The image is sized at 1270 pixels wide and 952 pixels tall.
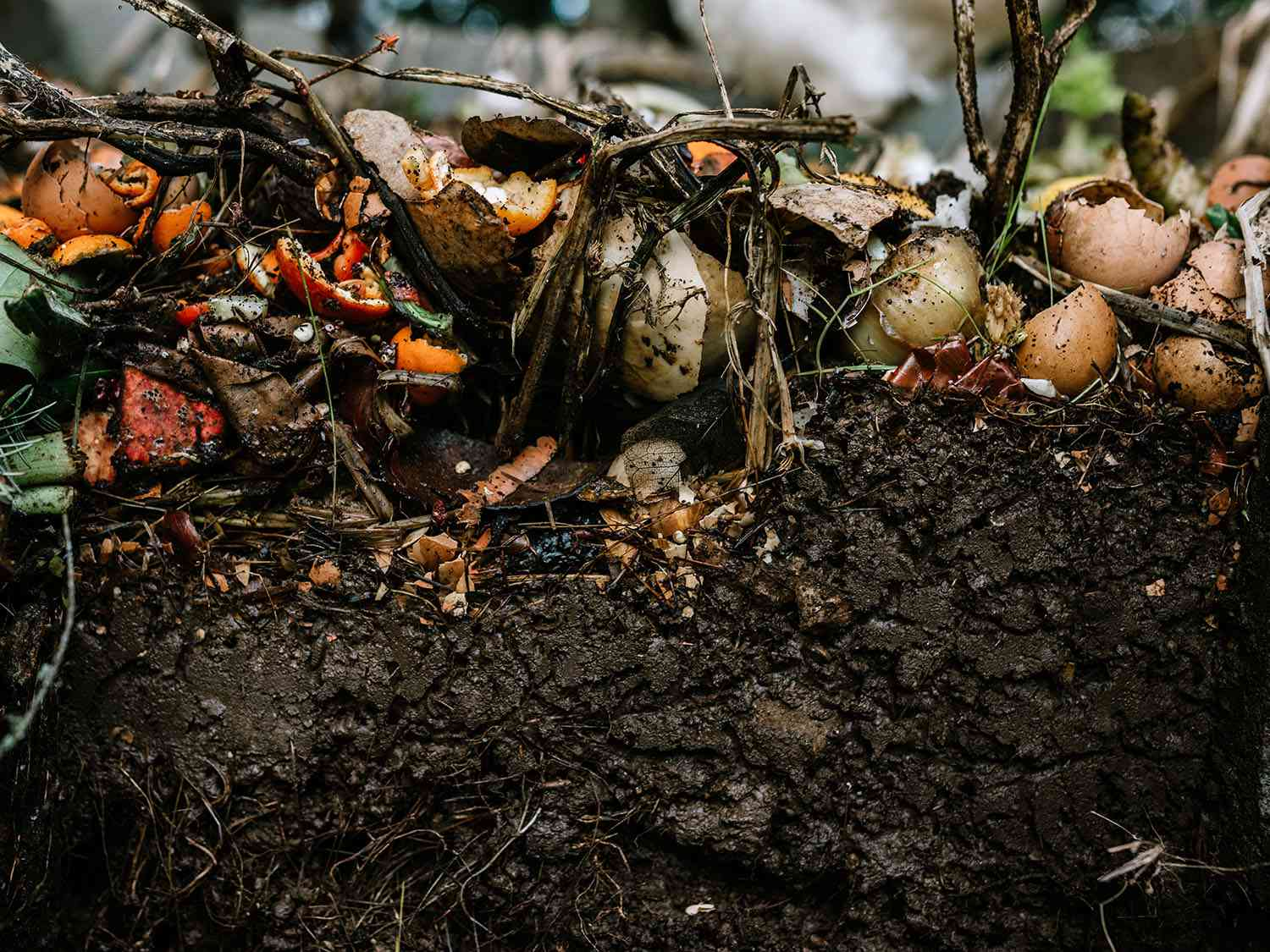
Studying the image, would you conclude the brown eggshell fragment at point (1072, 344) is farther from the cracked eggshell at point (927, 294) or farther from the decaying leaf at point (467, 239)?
the decaying leaf at point (467, 239)

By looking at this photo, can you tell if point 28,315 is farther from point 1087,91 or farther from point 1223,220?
point 1087,91

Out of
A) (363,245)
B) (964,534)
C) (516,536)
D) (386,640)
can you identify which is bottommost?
(386,640)

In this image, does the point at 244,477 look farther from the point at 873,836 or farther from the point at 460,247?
the point at 873,836

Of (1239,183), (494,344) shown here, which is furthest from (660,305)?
(1239,183)

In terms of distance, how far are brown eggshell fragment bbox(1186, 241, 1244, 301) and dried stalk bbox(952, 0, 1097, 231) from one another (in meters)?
0.40

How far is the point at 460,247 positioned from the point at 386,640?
0.76m

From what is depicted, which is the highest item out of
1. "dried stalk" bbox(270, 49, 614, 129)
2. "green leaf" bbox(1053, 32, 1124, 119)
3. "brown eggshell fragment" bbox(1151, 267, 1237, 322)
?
"green leaf" bbox(1053, 32, 1124, 119)

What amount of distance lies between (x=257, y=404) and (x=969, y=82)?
5.29 ft

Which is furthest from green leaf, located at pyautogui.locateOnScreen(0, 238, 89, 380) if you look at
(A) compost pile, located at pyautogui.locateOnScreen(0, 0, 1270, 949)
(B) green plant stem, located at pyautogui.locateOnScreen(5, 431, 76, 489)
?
(B) green plant stem, located at pyautogui.locateOnScreen(5, 431, 76, 489)

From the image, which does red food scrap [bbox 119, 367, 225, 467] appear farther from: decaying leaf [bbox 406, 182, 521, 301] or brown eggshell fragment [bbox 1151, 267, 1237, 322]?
brown eggshell fragment [bbox 1151, 267, 1237, 322]

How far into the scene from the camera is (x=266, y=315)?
5.51 feet

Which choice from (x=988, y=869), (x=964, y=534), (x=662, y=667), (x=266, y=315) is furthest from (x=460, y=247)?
(x=988, y=869)

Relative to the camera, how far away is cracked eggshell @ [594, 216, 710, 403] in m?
1.65

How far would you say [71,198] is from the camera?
1.76 metres
